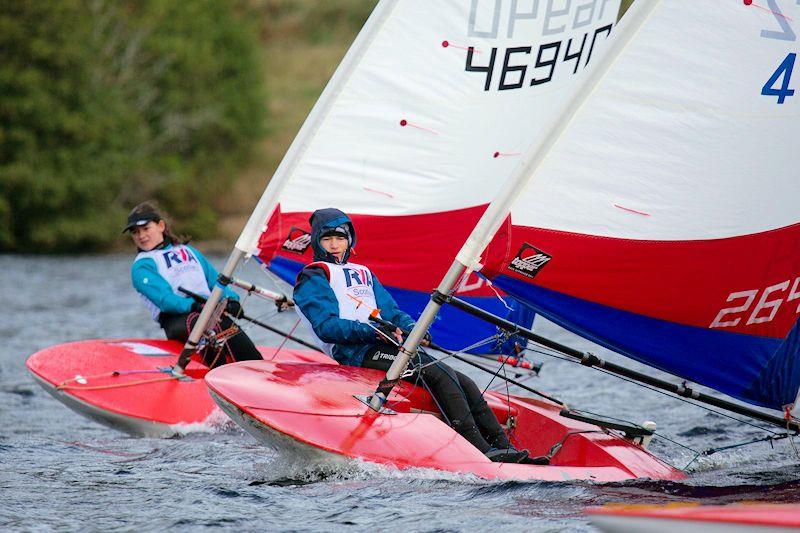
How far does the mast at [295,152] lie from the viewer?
7.54 m

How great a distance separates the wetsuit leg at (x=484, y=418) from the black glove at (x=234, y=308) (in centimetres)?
220

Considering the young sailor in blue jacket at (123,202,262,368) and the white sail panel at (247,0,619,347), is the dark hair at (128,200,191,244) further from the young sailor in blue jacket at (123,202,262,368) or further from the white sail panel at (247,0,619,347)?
the white sail panel at (247,0,619,347)

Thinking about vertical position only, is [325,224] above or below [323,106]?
below

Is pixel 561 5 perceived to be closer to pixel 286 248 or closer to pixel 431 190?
pixel 431 190

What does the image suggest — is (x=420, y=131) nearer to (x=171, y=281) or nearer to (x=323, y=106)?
(x=323, y=106)

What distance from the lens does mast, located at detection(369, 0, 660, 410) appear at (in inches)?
221

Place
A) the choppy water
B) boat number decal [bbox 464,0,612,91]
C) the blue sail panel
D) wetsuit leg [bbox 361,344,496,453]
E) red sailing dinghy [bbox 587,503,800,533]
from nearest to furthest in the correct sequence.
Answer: red sailing dinghy [bbox 587,503,800,533]
the choppy water
the blue sail panel
wetsuit leg [bbox 361,344,496,453]
boat number decal [bbox 464,0,612,91]

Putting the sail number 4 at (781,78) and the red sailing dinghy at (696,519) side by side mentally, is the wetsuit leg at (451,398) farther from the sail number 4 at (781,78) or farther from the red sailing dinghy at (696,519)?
the sail number 4 at (781,78)

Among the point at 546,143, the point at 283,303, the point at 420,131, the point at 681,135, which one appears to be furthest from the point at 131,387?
the point at 681,135

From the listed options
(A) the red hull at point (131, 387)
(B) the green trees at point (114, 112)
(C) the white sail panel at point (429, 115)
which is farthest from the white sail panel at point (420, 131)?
(B) the green trees at point (114, 112)

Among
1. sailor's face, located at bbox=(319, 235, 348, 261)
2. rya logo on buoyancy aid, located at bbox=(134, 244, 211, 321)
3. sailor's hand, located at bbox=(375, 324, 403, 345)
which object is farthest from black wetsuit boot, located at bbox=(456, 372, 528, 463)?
rya logo on buoyancy aid, located at bbox=(134, 244, 211, 321)

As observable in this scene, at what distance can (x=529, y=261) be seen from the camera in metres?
5.72

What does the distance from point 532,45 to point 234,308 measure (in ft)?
8.71

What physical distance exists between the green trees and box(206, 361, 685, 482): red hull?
20744 mm
